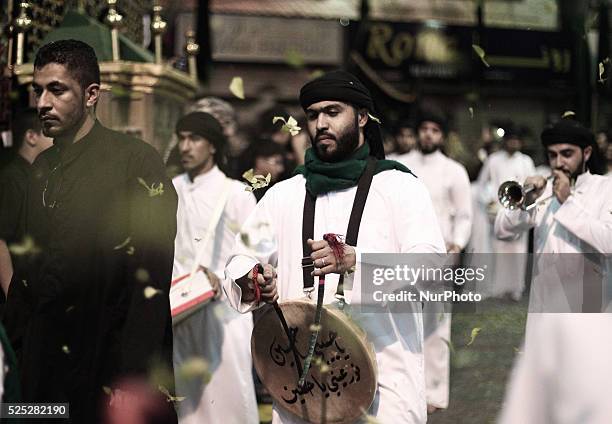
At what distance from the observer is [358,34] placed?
859 inches

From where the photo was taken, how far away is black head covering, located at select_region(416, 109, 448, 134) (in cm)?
1146

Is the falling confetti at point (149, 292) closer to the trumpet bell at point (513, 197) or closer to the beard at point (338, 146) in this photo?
→ the beard at point (338, 146)

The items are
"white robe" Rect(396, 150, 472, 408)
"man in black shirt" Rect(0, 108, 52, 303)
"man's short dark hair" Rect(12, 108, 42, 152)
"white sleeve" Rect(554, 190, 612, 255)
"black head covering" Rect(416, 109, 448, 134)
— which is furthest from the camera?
"black head covering" Rect(416, 109, 448, 134)

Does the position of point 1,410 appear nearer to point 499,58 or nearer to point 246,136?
point 246,136

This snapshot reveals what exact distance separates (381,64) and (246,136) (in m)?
7.48

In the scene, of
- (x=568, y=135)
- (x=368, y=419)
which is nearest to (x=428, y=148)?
(x=568, y=135)

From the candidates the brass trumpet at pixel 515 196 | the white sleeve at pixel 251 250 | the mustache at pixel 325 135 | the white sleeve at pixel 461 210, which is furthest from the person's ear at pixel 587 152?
the white sleeve at pixel 461 210

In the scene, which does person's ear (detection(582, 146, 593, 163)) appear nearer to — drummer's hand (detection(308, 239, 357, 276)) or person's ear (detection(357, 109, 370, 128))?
person's ear (detection(357, 109, 370, 128))

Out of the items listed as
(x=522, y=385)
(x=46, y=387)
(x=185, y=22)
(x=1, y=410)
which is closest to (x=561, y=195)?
(x=46, y=387)

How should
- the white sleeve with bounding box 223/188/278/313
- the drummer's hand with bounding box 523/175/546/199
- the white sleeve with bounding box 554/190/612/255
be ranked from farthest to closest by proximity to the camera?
1. the drummer's hand with bounding box 523/175/546/199
2. the white sleeve with bounding box 554/190/612/255
3. the white sleeve with bounding box 223/188/278/313

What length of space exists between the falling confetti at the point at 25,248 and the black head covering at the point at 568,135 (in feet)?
9.92

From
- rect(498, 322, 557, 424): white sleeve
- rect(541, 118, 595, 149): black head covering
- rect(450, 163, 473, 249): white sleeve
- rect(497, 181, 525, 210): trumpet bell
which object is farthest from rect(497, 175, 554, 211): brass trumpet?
rect(498, 322, 557, 424): white sleeve

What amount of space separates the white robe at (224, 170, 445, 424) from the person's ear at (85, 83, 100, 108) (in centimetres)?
92

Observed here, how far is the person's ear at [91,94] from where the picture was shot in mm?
5781
